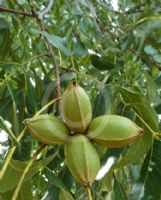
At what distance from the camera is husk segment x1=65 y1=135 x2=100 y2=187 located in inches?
35.4

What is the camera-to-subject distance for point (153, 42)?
1660 mm

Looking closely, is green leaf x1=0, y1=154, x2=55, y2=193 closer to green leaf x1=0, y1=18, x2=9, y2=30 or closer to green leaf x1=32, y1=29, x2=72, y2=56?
green leaf x1=32, y1=29, x2=72, y2=56

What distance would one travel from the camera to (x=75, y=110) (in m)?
0.95

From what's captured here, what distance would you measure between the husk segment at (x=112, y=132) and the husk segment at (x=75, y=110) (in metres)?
0.02

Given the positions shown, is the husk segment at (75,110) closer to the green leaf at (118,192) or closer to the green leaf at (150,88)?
the green leaf at (118,192)

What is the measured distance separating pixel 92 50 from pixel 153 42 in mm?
412

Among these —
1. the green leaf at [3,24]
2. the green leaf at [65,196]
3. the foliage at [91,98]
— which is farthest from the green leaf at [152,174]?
the green leaf at [3,24]

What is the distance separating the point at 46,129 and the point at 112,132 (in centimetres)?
13

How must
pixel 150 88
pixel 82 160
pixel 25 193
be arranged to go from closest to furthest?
pixel 82 160 < pixel 25 193 < pixel 150 88

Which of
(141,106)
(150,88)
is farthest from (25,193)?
(150,88)

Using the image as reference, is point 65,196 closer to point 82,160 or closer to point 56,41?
point 82,160

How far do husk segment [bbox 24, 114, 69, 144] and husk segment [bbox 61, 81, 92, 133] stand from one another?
0.03 meters

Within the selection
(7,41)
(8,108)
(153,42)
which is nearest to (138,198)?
(8,108)

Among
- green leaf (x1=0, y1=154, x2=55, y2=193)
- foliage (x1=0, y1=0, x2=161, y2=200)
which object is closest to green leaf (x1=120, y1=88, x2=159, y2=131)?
foliage (x1=0, y1=0, x2=161, y2=200)
